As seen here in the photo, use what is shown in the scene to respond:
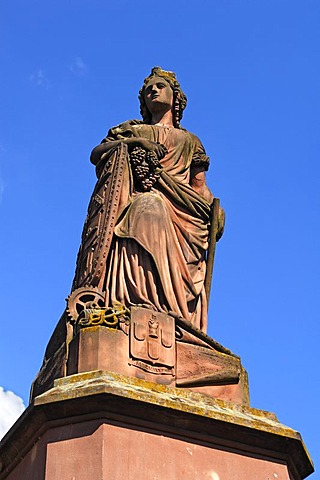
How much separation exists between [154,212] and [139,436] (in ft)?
8.94

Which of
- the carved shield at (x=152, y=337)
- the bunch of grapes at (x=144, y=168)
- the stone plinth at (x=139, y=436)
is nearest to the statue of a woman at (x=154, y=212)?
the bunch of grapes at (x=144, y=168)

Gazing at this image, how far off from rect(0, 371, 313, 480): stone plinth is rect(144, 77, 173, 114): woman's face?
163 inches

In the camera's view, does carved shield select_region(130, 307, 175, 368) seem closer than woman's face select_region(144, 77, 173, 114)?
Yes

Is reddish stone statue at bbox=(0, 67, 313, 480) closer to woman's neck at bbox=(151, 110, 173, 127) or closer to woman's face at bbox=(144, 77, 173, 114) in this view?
woman's neck at bbox=(151, 110, 173, 127)

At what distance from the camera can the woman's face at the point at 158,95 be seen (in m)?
11.6

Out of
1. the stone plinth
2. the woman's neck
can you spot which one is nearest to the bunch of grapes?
the woman's neck

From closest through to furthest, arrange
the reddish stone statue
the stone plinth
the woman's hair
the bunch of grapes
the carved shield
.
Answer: the stone plinth, the reddish stone statue, the carved shield, the bunch of grapes, the woman's hair

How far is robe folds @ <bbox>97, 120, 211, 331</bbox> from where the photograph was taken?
9.56 meters

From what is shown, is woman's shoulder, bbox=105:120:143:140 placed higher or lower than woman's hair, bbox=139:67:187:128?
lower

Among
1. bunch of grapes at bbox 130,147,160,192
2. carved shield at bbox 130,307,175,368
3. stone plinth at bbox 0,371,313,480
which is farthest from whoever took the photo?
bunch of grapes at bbox 130,147,160,192

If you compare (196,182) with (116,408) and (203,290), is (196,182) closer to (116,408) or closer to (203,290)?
(203,290)

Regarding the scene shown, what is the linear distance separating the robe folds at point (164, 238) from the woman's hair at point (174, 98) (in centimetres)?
30

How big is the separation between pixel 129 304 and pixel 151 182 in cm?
170

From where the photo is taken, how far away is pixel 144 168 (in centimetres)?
1047
